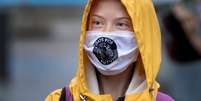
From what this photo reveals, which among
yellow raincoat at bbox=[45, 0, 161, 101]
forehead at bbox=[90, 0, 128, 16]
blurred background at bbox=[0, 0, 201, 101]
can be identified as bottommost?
blurred background at bbox=[0, 0, 201, 101]


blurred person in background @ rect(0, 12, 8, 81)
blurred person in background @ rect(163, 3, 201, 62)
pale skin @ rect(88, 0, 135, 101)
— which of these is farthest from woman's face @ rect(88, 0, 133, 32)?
blurred person in background @ rect(0, 12, 8, 81)

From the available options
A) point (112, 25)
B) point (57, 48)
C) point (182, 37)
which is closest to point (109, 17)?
point (112, 25)

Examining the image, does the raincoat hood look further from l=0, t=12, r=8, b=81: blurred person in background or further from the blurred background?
l=0, t=12, r=8, b=81: blurred person in background

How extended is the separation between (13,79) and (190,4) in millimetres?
5949

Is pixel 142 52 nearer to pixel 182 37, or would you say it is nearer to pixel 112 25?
pixel 112 25

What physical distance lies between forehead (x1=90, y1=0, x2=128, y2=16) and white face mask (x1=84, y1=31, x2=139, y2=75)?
0.36ft

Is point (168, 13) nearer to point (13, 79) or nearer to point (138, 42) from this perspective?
point (138, 42)

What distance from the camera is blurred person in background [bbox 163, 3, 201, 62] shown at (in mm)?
10109

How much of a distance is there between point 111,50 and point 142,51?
7.9 inches

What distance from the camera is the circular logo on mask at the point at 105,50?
5477 mm

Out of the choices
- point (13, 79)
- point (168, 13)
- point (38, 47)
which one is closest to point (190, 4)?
point (168, 13)

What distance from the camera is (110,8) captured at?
5.48m

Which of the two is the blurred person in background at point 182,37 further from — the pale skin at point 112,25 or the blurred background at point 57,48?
the pale skin at point 112,25

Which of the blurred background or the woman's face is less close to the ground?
the woman's face
